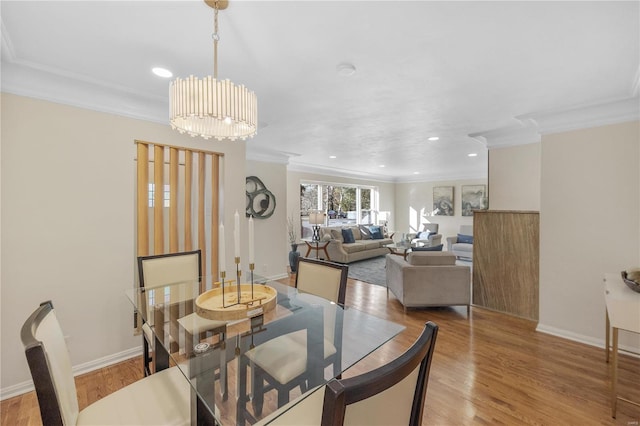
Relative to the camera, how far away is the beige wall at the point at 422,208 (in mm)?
8194

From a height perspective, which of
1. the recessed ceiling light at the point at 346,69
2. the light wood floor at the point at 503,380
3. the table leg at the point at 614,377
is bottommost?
the light wood floor at the point at 503,380

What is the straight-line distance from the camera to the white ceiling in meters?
1.40

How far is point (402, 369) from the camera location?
2.31 ft

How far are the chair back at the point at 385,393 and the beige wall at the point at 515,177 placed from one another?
3.84 metres

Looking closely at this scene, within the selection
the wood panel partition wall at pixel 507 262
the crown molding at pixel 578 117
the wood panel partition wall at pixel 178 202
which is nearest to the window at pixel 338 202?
the wood panel partition wall at pixel 178 202

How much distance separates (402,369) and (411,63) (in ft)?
6.28

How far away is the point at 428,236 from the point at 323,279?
6294 millimetres

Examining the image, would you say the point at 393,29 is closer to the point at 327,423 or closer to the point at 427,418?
the point at 327,423

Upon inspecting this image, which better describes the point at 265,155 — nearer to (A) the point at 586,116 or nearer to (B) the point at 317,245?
(B) the point at 317,245

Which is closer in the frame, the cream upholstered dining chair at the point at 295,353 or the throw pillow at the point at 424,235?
the cream upholstered dining chair at the point at 295,353

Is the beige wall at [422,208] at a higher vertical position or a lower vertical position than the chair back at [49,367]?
higher

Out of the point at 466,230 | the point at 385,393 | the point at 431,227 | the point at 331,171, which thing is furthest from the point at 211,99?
the point at 431,227

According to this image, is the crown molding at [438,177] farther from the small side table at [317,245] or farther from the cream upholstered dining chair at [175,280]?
the cream upholstered dining chair at [175,280]

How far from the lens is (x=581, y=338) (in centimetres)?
278
